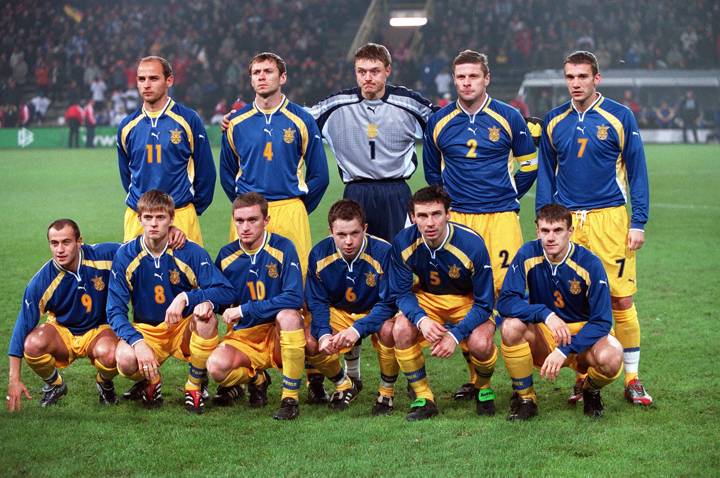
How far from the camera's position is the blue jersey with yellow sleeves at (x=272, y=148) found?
19.1ft

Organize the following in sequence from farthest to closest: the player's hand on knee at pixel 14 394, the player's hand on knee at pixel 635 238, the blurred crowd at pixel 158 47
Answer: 1. the blurred crowd at pixel 158 47
2. the player's hand on knee at pixel 635 238
3. the player's hand on knee at pixel 14 394

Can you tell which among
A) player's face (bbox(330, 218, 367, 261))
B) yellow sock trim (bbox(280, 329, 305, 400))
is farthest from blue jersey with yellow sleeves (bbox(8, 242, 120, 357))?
player's face (bbox(330, 218, 367, 261))

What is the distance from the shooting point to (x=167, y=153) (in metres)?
5.79

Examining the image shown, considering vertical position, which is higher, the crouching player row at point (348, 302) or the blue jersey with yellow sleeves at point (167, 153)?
the blue jersey with yellow sleeves at point (167, 153)

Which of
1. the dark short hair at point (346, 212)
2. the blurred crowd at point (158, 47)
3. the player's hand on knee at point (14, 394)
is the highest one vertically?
the blurred crowd at point (158, 47)

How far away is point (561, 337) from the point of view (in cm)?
483

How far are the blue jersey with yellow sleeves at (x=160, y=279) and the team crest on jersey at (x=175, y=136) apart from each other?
71 centimetres

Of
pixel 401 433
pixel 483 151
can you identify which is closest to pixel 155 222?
pixel 401 433

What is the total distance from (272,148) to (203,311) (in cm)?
123

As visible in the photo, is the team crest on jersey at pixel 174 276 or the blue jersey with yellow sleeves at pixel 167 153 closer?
the team crest on jersey at pixel 174 276

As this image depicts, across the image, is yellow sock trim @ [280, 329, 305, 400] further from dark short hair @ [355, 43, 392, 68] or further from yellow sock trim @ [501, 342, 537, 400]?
dark short hair @ [355, 43, 392, 68]

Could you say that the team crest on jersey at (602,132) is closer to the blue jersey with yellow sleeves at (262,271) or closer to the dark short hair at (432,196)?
the dark short hair at (432,196)

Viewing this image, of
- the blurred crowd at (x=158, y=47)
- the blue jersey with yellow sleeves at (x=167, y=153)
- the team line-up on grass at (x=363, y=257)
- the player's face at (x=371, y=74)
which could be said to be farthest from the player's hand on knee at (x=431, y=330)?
the blurred crowd at (x=158, y=47)

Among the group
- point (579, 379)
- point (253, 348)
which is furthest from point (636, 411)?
point (253, 348)
